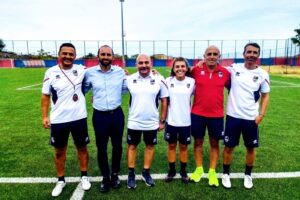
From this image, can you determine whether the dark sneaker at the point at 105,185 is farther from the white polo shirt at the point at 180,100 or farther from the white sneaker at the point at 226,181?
the white sneaker at the point at 226,181

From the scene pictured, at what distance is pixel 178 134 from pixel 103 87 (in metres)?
1.27

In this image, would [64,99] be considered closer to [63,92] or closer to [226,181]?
[63,92]

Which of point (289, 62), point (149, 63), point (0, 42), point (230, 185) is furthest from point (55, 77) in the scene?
point (0, 42)

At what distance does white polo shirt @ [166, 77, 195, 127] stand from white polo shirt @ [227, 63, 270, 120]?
60cm

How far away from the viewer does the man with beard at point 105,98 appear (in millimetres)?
3928

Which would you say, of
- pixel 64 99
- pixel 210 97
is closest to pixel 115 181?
pixel 64 99

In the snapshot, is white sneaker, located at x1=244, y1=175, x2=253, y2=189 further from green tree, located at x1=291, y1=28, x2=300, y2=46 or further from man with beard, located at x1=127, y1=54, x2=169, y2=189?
green tree, located at x1=291, y1=28, x2=300, y2=46

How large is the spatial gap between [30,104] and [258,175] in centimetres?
917

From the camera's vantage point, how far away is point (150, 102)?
4023 mm

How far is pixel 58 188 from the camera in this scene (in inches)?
157

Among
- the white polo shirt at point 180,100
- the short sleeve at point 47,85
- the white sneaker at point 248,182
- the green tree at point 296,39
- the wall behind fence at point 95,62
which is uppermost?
the green tree at point 296,39

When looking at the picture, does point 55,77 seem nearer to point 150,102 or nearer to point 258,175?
point 150,102

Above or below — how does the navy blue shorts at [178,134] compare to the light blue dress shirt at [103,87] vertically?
below

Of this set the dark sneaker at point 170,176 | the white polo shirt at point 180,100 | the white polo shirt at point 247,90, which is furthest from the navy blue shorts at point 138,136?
the white polo shirt at point 247,90
